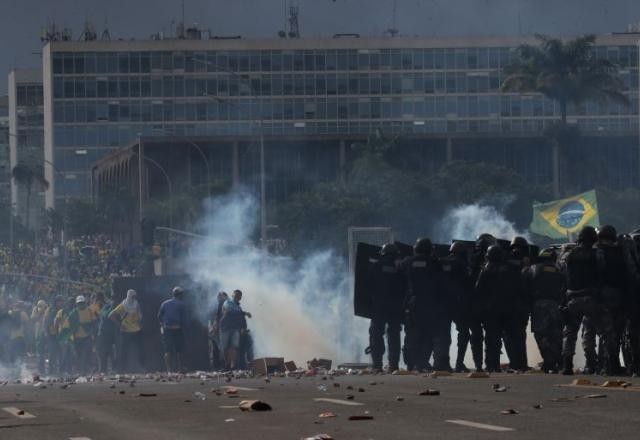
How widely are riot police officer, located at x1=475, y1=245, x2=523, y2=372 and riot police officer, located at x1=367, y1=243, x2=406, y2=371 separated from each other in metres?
1.84

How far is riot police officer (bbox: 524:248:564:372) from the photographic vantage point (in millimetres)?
21656

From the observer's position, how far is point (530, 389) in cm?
1661

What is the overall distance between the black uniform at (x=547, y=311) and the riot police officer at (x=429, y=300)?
1.34m

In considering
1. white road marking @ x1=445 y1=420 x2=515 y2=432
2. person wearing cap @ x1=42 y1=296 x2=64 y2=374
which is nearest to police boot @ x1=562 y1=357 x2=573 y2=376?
white road marking @ x1=445 y1=420 x2=515 y2=432

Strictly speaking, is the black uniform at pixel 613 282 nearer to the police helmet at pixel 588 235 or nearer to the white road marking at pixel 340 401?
the police helmet at pixel 588 235

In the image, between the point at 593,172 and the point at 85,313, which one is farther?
the point at 593,172

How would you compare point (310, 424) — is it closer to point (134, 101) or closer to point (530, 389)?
point (530, 389)

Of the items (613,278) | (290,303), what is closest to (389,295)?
(613,278)

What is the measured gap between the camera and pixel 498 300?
861 inches

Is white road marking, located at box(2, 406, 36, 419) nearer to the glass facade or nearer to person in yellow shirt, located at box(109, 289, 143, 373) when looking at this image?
person in yellow shirt, located at box(109, 289, 143, 373)

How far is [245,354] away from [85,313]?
4.29 meters

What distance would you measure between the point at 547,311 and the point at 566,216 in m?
28.4

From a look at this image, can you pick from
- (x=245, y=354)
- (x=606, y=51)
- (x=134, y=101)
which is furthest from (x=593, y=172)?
(x=245, y=354)

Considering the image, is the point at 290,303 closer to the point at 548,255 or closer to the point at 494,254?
the point at 548,255
